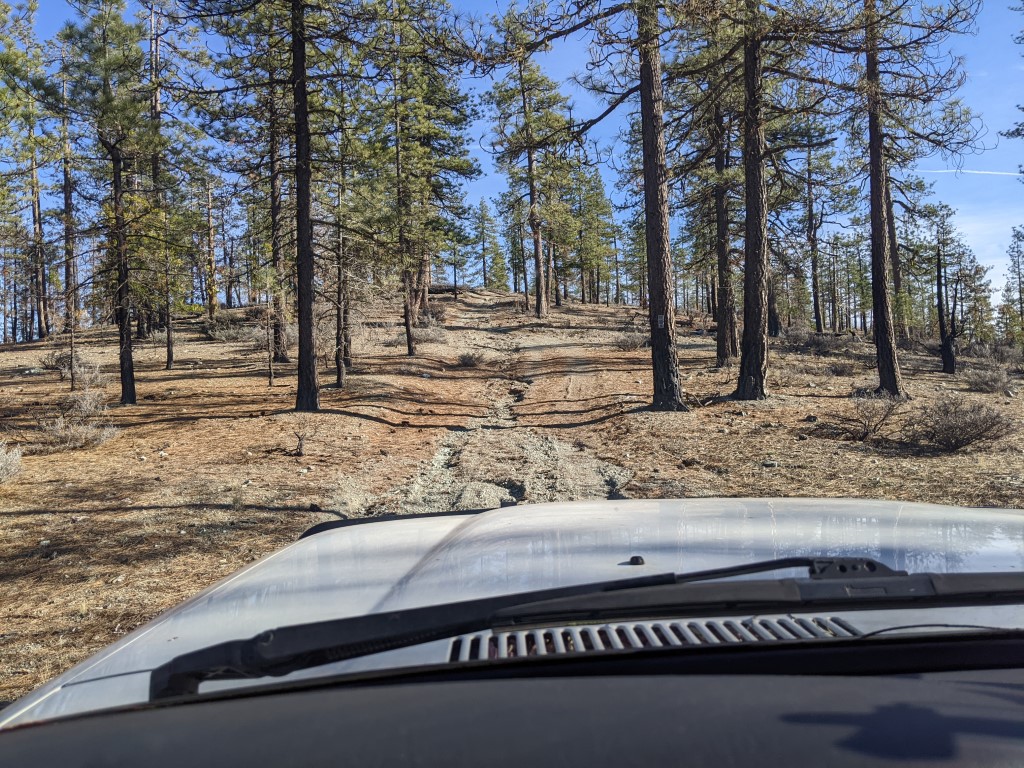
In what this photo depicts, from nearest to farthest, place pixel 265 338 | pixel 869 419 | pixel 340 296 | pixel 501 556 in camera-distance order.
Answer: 1. pixel 501 556
2. pixel 869 419
3. pixel 340 296
4. pixel 265 338

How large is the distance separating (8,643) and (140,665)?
12.7 ft

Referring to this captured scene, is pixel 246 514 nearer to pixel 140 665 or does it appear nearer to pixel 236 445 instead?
pixel 236 445

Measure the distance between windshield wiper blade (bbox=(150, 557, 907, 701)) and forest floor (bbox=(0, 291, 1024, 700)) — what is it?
11.0 feet

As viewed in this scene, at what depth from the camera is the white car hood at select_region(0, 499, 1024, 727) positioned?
1924 mm

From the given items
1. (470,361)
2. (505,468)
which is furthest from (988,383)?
(470,361)

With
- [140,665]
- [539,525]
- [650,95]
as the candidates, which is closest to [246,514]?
[539,525]

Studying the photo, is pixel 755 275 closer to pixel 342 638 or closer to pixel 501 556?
pixel 501 556

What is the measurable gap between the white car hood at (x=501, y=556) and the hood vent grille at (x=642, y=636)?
40 centimetres

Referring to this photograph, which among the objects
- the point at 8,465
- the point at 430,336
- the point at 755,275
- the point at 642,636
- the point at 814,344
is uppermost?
the point at 755,275

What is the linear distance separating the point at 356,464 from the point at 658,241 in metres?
7.41

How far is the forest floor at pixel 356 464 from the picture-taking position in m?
5.84

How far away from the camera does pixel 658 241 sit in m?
13.3

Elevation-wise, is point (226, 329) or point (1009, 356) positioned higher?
point (226, 329)

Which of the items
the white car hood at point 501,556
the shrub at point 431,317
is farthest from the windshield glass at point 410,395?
the shrub at point 431,317
